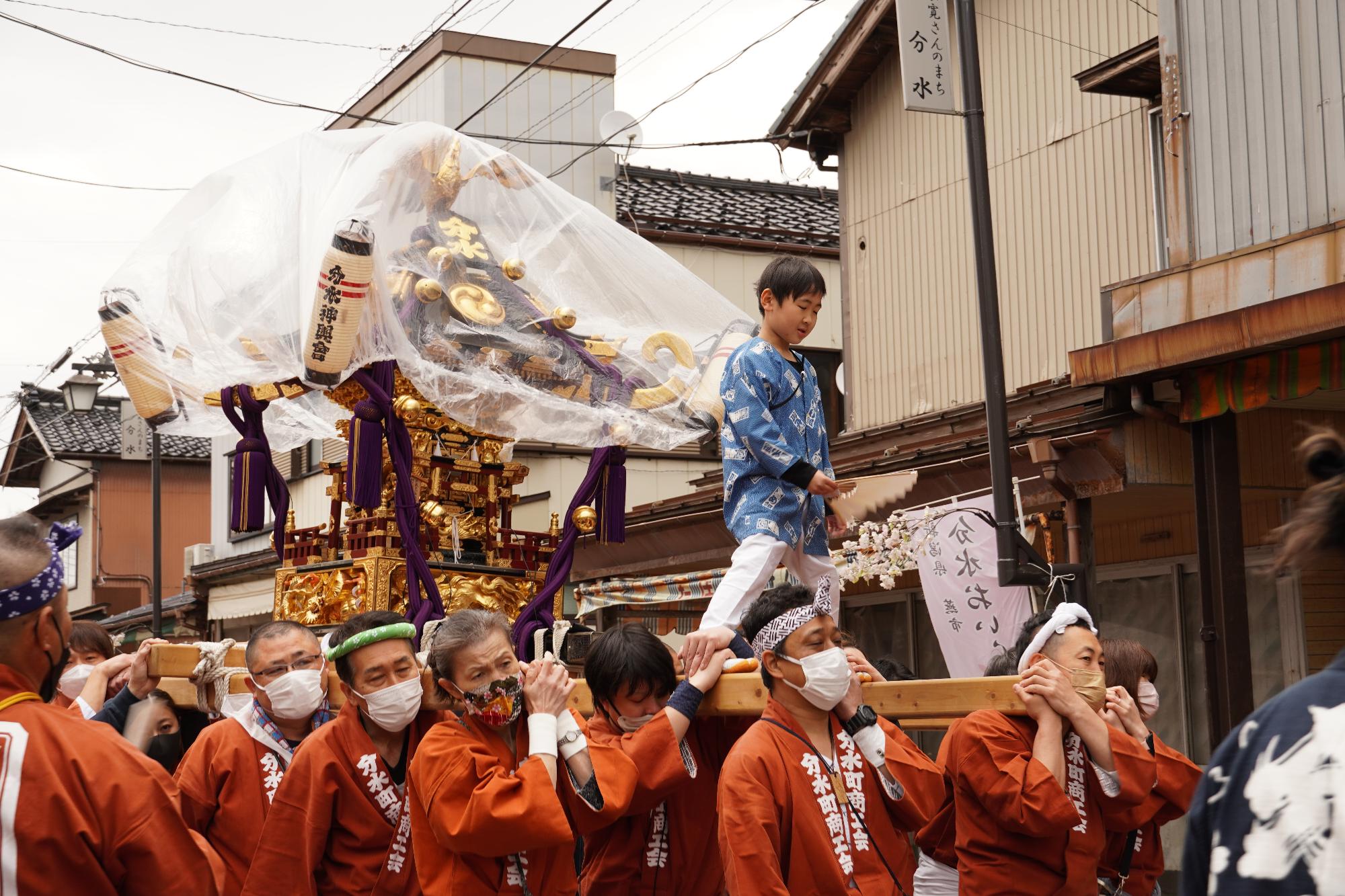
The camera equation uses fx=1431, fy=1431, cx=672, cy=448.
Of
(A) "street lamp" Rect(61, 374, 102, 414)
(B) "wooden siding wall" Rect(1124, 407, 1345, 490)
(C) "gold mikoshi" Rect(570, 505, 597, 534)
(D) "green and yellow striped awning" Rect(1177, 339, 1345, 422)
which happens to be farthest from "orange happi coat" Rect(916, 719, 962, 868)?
(A) "street lamp" Rect(61, 374, 102, 414)

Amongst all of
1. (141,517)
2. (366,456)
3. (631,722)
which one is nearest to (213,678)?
(366,456)

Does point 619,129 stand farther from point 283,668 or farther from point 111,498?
point 111,498

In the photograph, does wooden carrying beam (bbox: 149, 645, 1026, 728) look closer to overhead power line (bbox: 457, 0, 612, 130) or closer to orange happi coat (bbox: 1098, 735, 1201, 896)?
orange happi coat (bbox: 1098, 735, 1201, 896)

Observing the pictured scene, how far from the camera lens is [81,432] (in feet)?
99.9

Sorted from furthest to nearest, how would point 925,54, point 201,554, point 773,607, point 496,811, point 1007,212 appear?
point 201,554, point 1007,212, point 925,54, point 773,607, point 496,811

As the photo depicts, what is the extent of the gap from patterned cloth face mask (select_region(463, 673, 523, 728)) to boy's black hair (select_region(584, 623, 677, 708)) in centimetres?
60

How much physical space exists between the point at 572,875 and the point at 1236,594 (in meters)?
4.81

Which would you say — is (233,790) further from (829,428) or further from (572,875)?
(829,428)

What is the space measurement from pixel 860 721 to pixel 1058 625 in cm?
68

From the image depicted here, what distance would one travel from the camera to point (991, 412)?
22.6ft

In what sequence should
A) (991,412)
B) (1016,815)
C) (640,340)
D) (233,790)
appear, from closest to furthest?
(1016,815), (233,790), (991,412), (640,340)

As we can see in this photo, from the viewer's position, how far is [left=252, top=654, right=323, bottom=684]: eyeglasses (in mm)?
5168

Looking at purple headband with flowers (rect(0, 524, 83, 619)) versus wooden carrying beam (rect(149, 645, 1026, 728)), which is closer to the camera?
purple headband with flowers (rect(0, 524, 83, 619))

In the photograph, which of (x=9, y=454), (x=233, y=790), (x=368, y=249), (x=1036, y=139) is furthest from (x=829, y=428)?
(x=9, y=454)
